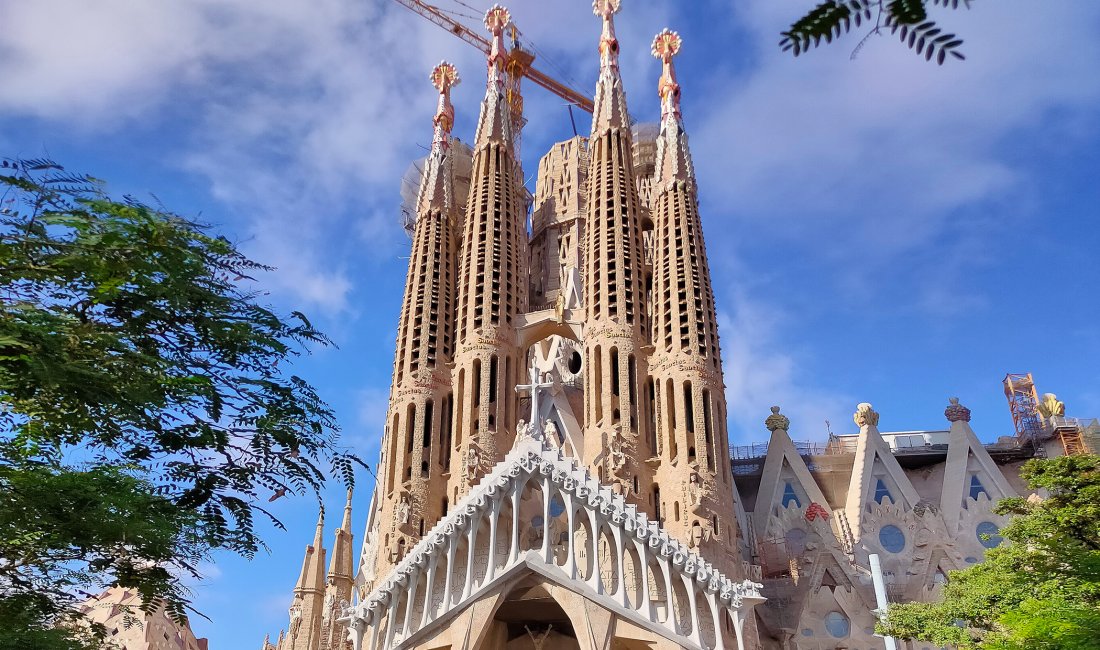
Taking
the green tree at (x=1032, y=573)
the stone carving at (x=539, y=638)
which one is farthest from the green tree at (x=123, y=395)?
the stone carving at (x=539, y=638)

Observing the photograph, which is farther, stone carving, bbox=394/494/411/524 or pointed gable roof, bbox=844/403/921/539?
pointed gable roof, bbox=844/403/921/539

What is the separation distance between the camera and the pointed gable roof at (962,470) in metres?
36.5

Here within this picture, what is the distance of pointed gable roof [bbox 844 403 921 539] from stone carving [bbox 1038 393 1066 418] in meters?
7.58

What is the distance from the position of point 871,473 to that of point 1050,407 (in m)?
9.57

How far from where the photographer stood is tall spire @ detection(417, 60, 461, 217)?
3588 cm

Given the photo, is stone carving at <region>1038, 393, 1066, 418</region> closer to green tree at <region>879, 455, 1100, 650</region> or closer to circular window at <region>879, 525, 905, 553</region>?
circular window at <region>879, 525, 905, 553</region>

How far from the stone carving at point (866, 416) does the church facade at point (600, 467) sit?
0.08m

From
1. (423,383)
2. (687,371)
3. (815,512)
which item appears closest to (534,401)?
(423,383)

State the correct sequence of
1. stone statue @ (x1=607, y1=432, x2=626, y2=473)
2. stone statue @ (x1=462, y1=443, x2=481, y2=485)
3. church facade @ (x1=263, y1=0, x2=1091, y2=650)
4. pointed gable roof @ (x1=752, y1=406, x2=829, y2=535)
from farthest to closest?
pointed gable roof @ (x1=752, y1=406, x2=829, y2=535), stone statue @ (x1=462, y1=443, x2=481, y2=485), stone statue @ (x1=607, y1=432, x2=626, y2=473), church facade @ (x1=263, y1=0, x2=1091, y2=650)

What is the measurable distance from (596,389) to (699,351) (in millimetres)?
3414

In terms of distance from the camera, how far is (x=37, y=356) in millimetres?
6852

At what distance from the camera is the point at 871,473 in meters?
37.6

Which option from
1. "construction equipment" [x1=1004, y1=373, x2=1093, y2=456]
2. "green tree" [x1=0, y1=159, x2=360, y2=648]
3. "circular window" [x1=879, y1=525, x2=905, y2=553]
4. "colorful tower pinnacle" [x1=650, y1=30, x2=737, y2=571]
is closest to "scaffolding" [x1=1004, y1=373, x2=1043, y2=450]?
"construction equipment" [x1=1004, y1=373, x2=1093, y2=456]

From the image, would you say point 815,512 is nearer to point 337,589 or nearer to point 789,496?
point 789,496
